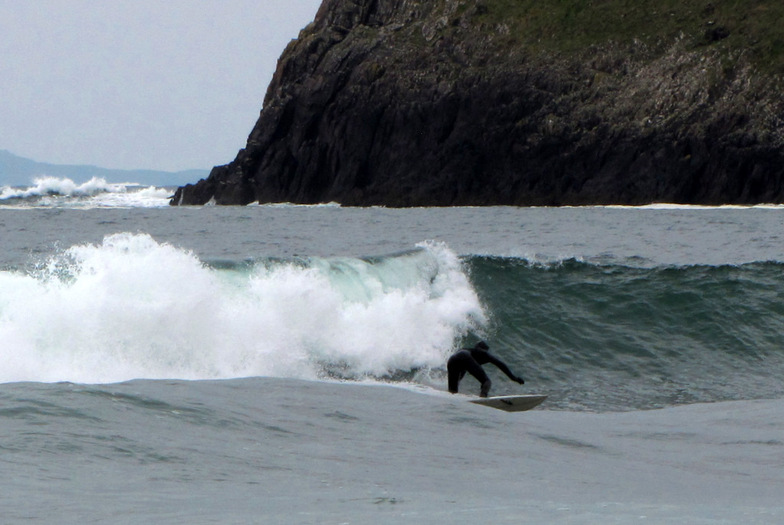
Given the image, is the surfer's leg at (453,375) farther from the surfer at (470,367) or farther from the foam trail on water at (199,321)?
the foam trail on water at (199,321)

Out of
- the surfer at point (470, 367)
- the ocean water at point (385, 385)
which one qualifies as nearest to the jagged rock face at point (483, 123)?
the ocean water at point (385, 385)

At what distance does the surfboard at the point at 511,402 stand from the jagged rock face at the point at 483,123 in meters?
51.3

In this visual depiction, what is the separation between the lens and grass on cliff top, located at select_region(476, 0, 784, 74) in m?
68.4

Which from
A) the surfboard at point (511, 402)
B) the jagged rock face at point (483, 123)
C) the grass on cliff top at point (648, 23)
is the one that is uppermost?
the grass on cliff top at point (648, 23)

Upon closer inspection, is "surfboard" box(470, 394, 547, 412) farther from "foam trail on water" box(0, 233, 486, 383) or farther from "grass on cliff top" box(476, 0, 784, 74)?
"grass on cliff top" box(476, 0, 784, 74)

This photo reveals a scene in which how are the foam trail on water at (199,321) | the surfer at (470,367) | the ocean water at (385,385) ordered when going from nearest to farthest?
the ocean water at (385,385) < the surfer at (470,367) < the foam trail on water at (199,321)

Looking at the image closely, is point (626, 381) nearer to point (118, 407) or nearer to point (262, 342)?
point (262, 342)

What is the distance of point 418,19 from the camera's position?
7944 centimetres

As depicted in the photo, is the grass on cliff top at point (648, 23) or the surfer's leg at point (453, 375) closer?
the surfer's leg at point (453, 375)

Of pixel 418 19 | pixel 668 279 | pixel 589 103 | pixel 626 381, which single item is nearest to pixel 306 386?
pixel 626 381

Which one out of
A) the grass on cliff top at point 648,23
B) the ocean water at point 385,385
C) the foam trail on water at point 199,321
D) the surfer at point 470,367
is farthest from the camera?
the grass on cliff top at point 648,23

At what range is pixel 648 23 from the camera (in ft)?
240

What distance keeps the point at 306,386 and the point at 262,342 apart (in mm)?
3118

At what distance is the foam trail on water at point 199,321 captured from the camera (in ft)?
42.9
